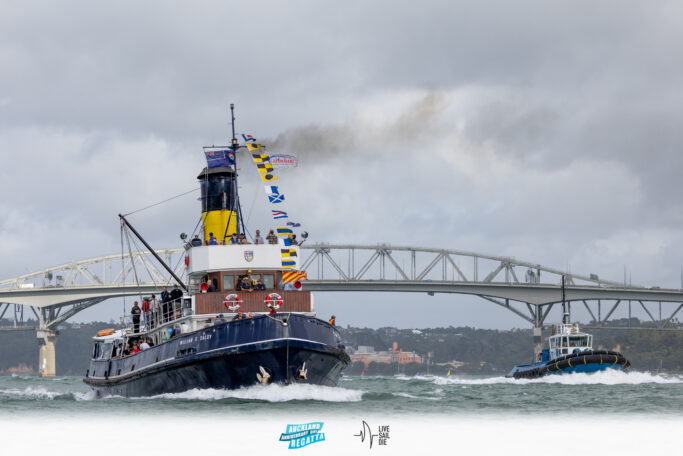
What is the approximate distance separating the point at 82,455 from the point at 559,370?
176ft

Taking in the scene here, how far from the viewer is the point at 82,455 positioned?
22.6m

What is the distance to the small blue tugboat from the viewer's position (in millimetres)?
70688

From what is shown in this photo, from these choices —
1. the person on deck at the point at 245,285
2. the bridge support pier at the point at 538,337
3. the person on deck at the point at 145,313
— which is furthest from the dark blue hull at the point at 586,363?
the bridge support pier at the point at 538,337

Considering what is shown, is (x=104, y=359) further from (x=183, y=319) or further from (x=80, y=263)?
(x=80, y=263)

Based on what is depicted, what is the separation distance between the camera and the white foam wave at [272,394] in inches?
1387

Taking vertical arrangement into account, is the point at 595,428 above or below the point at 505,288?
below

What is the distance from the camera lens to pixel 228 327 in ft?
119

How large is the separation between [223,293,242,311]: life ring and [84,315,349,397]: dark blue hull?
185 cm

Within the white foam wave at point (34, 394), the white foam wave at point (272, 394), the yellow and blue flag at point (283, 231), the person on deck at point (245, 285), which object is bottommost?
the white foam wave at point (34, 394)

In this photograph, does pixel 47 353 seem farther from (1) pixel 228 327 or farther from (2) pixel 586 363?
(1) pixel 228 327

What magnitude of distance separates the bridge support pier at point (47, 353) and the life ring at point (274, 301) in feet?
337

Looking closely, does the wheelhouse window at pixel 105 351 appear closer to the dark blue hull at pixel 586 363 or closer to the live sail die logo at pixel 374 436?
the live sail die logo at pixel 374 436

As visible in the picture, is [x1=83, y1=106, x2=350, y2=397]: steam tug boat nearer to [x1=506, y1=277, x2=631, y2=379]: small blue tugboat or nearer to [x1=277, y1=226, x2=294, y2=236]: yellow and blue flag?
[x1=277, y1=226, x2=294, y2=236]: yellow and blue flag

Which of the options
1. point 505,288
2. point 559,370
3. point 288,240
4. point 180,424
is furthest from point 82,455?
point 505,288
